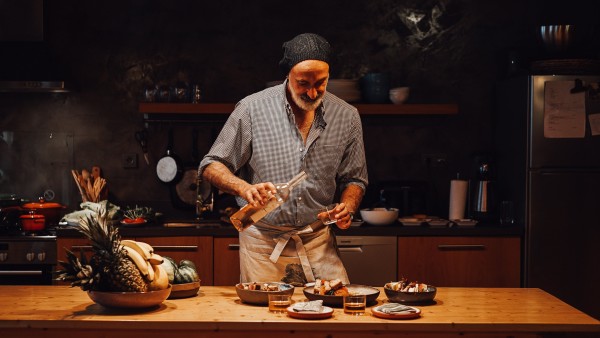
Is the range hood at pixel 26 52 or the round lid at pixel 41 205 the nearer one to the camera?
the round lid at pixel 41 205

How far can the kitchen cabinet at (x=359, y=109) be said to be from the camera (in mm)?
4992

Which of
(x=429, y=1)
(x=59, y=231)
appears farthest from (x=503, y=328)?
(x=429, y=1)

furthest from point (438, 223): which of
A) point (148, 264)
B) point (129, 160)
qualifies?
point (148, 264)

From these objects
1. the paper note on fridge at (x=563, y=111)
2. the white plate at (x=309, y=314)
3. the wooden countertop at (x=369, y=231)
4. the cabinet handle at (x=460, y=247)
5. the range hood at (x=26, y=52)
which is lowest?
the cabinet handle at (x=460, y=247)

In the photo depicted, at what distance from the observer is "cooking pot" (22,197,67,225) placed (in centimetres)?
485

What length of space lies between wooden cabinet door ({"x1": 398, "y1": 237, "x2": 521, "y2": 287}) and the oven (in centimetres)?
207

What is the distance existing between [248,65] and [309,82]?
7.03 ft

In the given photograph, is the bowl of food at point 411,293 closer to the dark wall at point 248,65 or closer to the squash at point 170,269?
the squash at point 170,269

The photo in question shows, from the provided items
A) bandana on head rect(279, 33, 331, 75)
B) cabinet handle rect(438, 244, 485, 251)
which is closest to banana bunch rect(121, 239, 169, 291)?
bandana on head rect(279, 33, 331, 75)

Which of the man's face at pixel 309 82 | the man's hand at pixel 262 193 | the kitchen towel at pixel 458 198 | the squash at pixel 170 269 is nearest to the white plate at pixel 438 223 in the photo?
the kitchen towel at pixel 458 198

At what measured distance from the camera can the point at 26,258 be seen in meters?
4.60

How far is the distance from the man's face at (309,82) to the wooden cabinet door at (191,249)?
162 cm

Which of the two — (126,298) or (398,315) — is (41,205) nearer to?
(126,298)

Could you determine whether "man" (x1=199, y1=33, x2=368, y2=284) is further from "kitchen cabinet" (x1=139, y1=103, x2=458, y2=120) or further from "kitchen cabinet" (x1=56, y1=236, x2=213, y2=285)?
"kitchen cabinet" (x1=139, y1=103, x2=458, y2=120)
